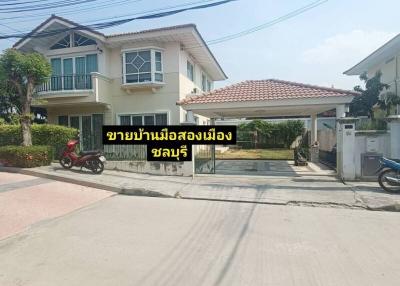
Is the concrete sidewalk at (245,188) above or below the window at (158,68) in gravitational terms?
below

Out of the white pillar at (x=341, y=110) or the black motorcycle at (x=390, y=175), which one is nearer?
the black motorcycle at (x=390, y=175)

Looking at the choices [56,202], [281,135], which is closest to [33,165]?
[56,202]

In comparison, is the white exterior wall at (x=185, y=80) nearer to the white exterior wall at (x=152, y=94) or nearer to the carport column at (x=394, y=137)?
the white exterior wall at (x=152, y=94)

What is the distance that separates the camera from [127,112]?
16719 mm

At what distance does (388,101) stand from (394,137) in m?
4.75

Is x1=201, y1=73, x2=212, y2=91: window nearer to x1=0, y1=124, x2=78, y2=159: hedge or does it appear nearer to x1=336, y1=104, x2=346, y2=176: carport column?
x1=0, y1=124, x2=78, y2=159: hedge

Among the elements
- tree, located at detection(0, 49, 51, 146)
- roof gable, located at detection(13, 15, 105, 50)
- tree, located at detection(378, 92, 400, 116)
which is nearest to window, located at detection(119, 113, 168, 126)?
tree, located at detection(0, 49, 51, 146)

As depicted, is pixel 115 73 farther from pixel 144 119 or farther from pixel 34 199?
pixel 34 199

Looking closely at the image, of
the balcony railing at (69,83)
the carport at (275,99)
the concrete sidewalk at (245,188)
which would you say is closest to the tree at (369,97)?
the carport at (275,99)

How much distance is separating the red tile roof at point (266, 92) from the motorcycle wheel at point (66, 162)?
14.9 ft

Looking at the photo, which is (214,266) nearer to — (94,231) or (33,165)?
(94,231)

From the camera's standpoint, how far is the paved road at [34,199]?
6379 mm

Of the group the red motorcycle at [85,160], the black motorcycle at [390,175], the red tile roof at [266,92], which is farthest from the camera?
the red tile roof at [266,92]

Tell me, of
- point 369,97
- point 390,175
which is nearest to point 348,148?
point 390,175
